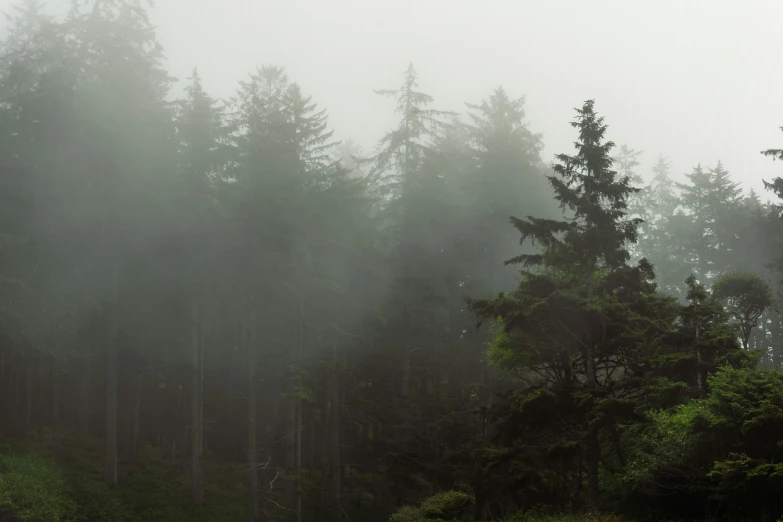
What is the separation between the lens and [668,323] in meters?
20.3

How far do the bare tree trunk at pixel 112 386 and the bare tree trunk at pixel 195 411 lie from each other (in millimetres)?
3220

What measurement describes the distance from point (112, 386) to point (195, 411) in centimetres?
368

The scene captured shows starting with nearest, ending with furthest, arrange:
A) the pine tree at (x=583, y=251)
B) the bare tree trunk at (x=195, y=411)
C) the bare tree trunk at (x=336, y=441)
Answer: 1. the pine tree at (x=583, y=251)
2. the bare tree trunk at (x=195, y=411)
3. the bare tree trunk at (x=336, y=441)

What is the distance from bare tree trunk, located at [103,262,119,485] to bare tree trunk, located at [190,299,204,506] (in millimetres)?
3220

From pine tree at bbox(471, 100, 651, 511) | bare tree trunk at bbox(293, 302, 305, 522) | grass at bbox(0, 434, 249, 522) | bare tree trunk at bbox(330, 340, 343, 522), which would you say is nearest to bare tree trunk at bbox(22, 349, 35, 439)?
grass at bbox(0, 434, 249, 522)

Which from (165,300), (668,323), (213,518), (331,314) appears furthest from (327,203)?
(668,323)

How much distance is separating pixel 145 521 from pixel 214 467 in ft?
28.8

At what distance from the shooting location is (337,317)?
34500mm

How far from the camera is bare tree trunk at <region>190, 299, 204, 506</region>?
2822 cm

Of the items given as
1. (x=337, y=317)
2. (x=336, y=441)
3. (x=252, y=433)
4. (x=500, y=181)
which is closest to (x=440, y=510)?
(x=252, y=433)

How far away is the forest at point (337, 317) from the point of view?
65.3ft

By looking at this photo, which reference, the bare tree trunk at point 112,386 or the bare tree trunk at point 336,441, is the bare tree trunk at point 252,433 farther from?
the bare tree trunk at point 112,386

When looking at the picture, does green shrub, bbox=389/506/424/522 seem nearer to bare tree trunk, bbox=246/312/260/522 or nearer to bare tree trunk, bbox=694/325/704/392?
bare tree trunk, bbox=694/325/704/392

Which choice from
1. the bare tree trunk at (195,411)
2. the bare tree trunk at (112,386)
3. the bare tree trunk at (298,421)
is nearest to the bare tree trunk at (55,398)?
the bare tree trunk at (112,386)
